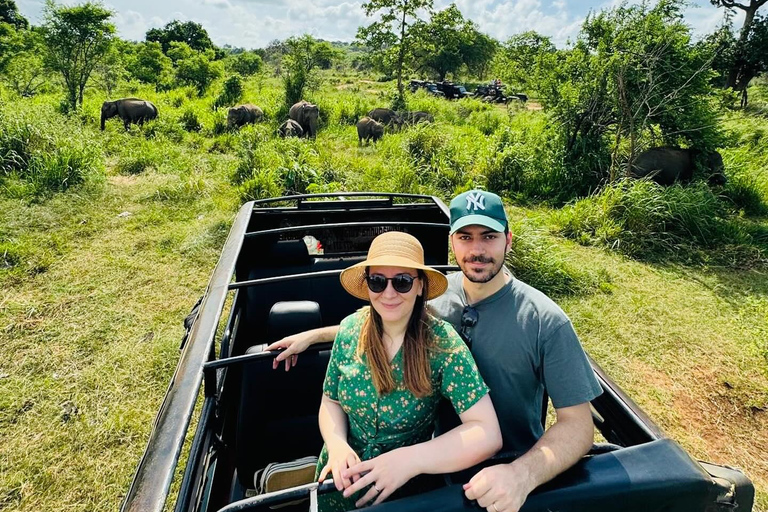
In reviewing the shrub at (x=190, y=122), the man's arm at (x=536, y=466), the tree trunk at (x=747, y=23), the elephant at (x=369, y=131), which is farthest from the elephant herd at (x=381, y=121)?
the tree trunk at (x=747, y=23)

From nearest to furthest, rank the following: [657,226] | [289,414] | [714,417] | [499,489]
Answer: [499,489] < [289,414] < [714,417] < [657,226]

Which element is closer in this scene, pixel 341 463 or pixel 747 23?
pixel 341 463

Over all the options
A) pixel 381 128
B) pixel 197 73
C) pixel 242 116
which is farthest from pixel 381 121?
pixel 197 73

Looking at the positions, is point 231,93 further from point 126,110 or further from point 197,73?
point 126,110

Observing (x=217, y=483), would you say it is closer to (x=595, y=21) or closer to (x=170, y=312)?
(x=170, y=312)

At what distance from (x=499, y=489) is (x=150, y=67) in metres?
28.3

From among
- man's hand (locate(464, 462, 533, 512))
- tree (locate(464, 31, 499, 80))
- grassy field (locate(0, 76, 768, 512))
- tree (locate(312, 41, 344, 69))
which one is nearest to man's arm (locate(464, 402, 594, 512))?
man's hand (locate(464, 462, 533, 512))

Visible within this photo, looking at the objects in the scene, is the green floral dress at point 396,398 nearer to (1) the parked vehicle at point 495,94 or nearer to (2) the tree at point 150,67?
(1) the parked vehicle at point 495,94

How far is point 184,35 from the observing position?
4725 centimetres

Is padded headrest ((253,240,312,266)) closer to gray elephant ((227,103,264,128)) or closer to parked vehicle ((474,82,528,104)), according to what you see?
gray elephant ((227,103,264,128))

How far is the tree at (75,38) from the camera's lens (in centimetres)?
1208

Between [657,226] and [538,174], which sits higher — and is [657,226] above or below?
below

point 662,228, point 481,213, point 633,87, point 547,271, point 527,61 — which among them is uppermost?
point 527,61

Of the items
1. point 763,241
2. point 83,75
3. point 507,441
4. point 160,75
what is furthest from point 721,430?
point 160,75
